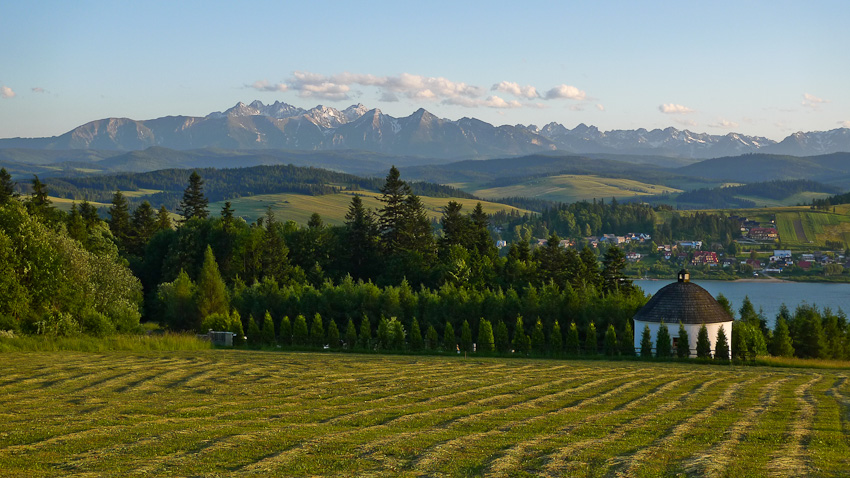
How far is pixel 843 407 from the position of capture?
24.1 m

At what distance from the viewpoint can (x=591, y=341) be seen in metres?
52.3

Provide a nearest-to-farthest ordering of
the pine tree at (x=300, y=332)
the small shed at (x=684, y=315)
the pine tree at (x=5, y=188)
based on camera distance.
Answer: the small shed at (x=684, y=315)
the pine tree at (x=300, y=332)
the pine tree at (x=5, y=188)

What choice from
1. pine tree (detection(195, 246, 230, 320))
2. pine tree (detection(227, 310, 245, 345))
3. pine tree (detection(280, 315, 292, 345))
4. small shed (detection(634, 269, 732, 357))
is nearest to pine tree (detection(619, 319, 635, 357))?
small shed (detection(634, 269, 732, 357))

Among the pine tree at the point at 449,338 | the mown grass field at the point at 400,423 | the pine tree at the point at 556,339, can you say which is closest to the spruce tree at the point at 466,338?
the pine tree at the point at 449,338

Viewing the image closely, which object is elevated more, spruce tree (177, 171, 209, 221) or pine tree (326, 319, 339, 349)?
spruce tree (177, 171, 209, 221)

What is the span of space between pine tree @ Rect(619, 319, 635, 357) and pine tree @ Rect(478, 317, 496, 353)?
8425mm

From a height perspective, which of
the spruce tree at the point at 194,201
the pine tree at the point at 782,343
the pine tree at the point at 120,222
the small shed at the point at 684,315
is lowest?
the pine tree at the point at 782,343

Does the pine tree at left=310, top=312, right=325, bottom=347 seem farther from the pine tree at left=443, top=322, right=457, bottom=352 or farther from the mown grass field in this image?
the mown grass field

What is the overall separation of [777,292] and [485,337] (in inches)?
4583

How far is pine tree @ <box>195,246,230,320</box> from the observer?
197 feet

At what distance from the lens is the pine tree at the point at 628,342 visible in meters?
51.6

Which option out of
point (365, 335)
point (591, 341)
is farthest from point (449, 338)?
point (591, 341)

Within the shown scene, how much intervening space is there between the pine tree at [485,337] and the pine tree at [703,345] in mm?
12994

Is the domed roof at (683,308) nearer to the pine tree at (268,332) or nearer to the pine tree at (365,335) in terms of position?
the pine tree at (365,335)
